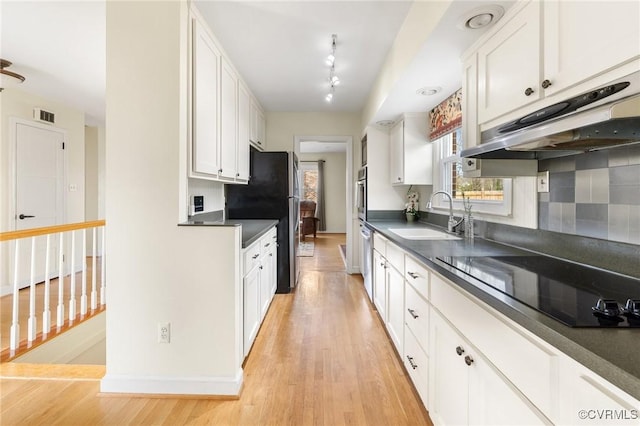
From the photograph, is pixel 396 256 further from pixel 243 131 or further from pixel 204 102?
pixel 243 131

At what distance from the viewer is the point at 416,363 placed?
1.77m

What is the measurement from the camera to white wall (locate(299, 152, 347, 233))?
959 centimetres

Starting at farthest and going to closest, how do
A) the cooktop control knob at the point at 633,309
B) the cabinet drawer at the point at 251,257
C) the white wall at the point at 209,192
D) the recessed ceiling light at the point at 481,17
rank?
the white wall at the point at 209,192
the cabinet drawer at the point at 251,257
the recessed ceiling light at the point at 481,17
the cooktop control knob at the point at 633,309

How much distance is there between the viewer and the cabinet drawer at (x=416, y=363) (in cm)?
161

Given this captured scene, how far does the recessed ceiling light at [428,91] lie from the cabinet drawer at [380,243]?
1.28 m

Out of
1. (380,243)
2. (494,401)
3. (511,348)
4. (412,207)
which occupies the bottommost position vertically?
(494,401)

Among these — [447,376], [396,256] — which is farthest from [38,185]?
[447,376]

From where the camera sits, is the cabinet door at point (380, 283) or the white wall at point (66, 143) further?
the white wall at point (66, 143)

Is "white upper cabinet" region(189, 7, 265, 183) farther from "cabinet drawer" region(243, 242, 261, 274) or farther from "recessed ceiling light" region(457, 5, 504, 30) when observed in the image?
"recessed ceiling light" region(457, 5, 504, 30)

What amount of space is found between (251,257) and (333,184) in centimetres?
752

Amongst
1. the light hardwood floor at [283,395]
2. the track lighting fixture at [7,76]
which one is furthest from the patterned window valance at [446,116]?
the track lighting fixture at [7,76]

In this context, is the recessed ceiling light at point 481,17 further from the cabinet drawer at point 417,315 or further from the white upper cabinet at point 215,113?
the white upper cabinet at point 215,113

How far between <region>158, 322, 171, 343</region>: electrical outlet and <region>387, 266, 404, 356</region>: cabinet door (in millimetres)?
1484

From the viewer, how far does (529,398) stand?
82cm
